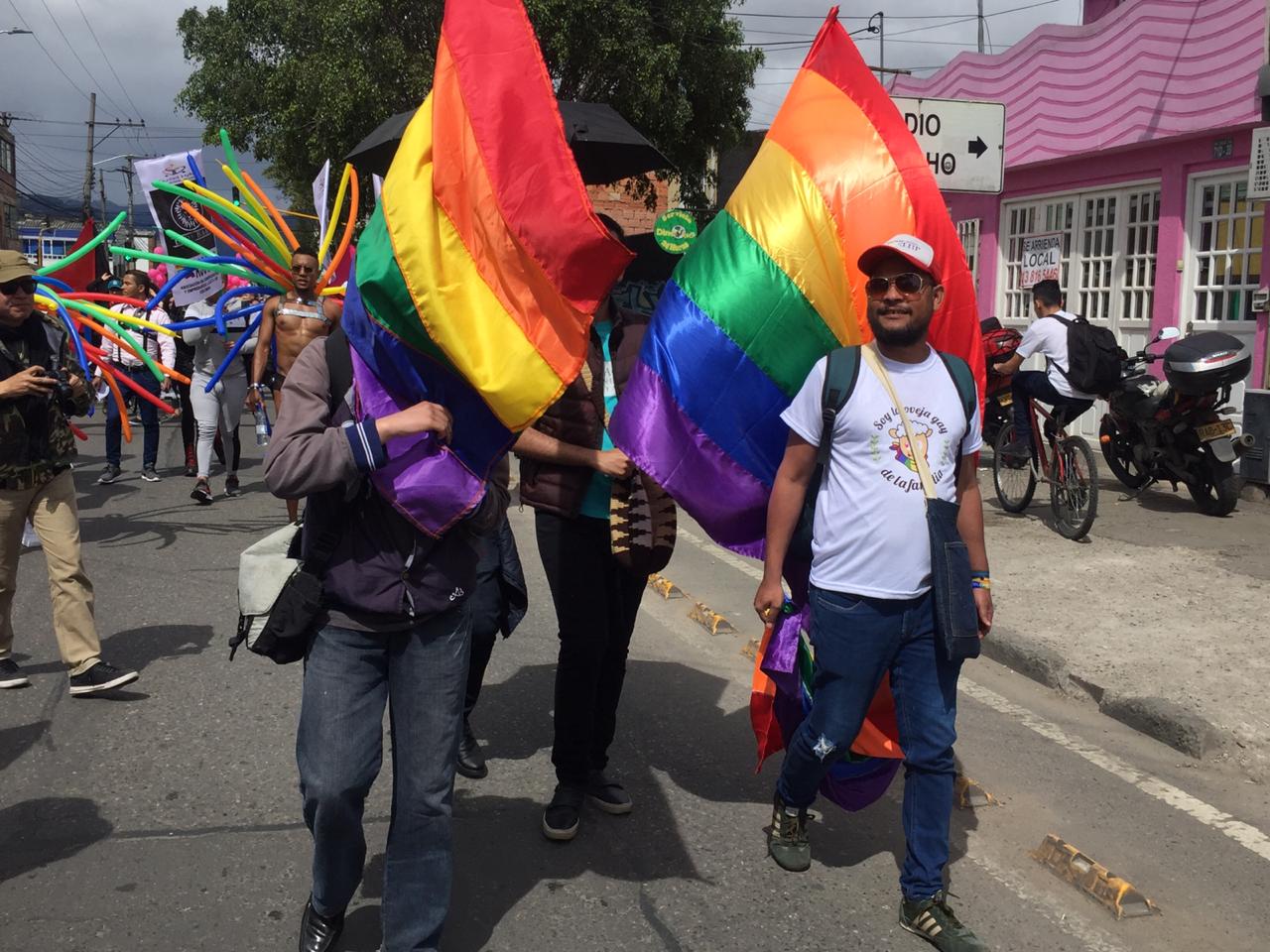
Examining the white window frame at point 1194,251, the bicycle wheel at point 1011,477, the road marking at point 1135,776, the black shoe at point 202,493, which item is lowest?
the road marking at point 1135,776

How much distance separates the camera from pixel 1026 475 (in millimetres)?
9570

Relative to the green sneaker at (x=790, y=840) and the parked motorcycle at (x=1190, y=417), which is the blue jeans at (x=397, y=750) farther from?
the parked motorcycle at (x=1190, y=417)

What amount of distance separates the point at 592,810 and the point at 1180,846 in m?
1.96

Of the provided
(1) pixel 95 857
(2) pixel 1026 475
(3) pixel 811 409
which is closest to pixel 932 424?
(3) pixel 811 409

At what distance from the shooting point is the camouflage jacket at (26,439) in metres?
5.28

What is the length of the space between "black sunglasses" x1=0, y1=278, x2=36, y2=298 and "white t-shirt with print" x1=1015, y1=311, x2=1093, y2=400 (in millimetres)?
6684

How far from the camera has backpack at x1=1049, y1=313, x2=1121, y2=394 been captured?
898 cm

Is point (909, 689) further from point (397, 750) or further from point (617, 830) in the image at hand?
point (397, 750)

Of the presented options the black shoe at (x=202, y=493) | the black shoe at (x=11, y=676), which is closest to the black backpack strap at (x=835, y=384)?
the black shoe at (x=11, y=676)

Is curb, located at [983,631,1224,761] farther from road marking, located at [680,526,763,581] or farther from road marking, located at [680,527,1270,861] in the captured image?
road marking, located at [680,526,763,581]

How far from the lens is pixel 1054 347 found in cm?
916

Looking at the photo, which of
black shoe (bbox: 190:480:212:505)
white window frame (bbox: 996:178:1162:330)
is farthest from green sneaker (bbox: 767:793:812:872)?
white window frame (bbox: 996:178:1162:330)

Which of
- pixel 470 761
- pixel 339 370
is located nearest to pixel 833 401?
pixel 339 370

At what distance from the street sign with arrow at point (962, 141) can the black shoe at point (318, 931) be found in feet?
21.7
